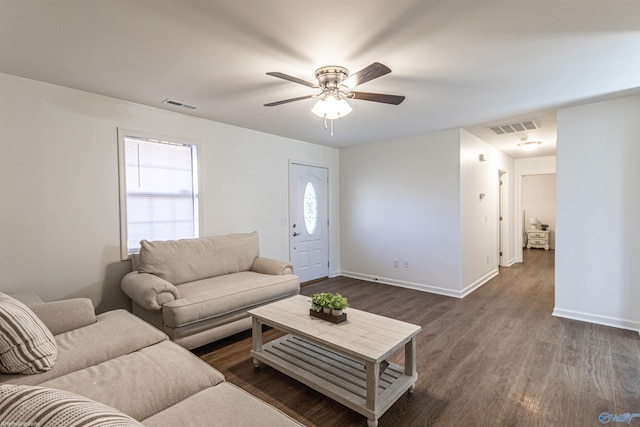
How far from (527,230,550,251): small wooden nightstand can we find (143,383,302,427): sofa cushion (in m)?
10.1

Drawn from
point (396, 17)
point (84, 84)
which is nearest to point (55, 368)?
point (84, 84)

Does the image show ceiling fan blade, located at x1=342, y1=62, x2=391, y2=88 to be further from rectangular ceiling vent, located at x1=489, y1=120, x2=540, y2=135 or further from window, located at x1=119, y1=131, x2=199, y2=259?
Answer: rectangular ceiling vent, located at x1=489, y1=120, x2=540, y2=135

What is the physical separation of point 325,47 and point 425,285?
384cm

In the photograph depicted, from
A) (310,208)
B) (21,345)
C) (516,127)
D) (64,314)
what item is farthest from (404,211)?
(21,345)

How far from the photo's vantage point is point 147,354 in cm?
179

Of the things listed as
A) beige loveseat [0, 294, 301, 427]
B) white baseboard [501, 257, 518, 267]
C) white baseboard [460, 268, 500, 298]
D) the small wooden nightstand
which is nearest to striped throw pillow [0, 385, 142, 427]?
beige loveseat [0, 294, 301, 427]

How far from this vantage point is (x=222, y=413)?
127cm

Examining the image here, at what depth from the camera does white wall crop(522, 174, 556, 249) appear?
9105 millimetres

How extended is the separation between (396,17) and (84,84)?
9.16ft

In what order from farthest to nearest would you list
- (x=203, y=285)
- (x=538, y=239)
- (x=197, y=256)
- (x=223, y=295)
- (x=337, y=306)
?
(x=538, y=239) < (x=197, y=256) < (x=203, y=285) < (x=223, y=295) < (x=337, y=306)

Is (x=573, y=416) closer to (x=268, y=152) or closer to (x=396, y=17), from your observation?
(x=396, y=17)

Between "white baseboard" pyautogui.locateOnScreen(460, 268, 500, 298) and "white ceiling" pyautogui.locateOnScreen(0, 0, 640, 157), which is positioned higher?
"white ceiling" pyautogui.locateOnScreen(0, 0, 640, 157)

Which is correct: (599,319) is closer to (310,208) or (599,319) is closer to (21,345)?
(310,208)

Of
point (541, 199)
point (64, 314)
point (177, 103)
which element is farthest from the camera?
point (541, 199)
